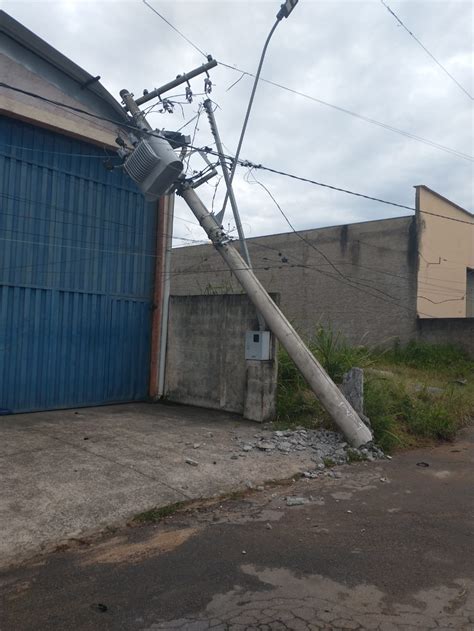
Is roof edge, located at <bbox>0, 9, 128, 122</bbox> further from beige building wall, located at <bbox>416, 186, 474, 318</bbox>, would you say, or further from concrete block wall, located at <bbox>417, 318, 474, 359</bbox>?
concrete block wall, located at <bbox>417, 318, 474, 359</bbox>

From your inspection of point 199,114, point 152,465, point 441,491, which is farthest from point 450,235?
point 152,465

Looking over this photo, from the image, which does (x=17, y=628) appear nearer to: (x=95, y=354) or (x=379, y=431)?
(x=379, y=431)

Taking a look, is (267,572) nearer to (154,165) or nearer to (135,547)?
(135,547)

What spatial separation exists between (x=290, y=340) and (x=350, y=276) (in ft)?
44.3

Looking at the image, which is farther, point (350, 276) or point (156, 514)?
point (350, 276)

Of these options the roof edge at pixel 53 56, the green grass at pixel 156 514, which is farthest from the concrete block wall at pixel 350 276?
the green grass at pixel 156 514

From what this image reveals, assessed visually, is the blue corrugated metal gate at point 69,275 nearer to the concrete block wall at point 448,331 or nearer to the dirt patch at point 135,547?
the dirt patch at point 135,547

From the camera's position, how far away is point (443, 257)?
2109 cm

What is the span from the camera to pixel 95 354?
1077cm

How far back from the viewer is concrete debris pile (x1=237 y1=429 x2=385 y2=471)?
25.7 feet

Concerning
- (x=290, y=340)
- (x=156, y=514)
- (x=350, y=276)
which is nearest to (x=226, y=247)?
(x=290, y=340)

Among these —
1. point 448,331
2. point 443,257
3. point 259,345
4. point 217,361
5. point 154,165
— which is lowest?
point 217,361

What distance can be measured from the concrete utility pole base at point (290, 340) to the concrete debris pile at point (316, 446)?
19 centimetres

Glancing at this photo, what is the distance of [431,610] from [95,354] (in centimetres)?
823
